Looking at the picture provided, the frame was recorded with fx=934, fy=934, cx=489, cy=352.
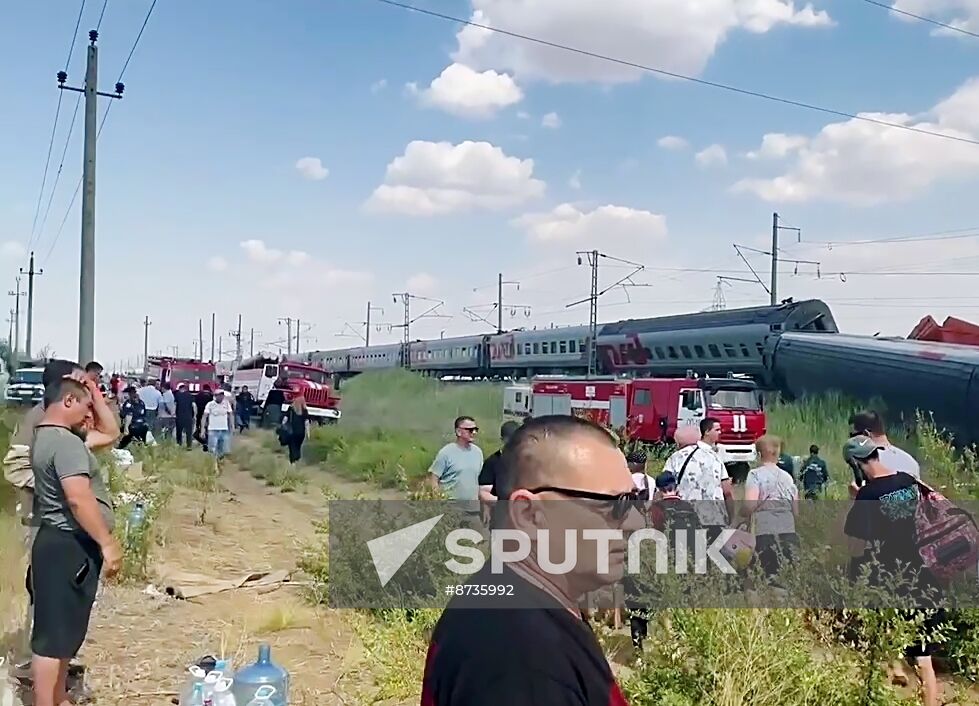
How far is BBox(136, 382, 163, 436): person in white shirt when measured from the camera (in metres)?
19.0

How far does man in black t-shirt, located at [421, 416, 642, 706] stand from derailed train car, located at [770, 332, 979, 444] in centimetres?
1400

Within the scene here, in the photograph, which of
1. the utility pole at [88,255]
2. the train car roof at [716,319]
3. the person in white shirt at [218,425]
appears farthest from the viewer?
the train car roof at [716,319]

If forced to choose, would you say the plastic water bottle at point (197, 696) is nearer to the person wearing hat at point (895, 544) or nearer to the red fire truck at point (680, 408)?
the person wearing hat at point (895, 544)

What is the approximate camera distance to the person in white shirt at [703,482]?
686 centimetres

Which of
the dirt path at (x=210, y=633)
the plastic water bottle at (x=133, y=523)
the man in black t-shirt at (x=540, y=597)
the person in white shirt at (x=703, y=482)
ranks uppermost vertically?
the man in black t-shirt at (x=540, y=597)

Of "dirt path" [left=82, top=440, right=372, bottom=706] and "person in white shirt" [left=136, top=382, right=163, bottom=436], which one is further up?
"person in white shirt" [left=136, top=382, right=163, bottom=436]

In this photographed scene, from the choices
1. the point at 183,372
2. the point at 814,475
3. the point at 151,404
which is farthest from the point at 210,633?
the point at 183,372

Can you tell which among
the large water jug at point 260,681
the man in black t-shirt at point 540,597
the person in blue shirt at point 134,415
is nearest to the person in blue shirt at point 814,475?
the large water jug at point 260,681

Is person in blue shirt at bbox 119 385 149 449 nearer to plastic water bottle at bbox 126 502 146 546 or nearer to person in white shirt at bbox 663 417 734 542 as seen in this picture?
plastic water bottle at bbox 126 502 146 546

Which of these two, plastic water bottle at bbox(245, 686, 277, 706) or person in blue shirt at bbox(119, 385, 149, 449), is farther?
person in blue shirt at bbox(119, 385, 149, 449)

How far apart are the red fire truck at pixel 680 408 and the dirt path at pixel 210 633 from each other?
7849 mm

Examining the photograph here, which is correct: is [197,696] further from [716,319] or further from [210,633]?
[716,319]

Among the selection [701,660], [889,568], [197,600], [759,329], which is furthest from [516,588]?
[759,329]

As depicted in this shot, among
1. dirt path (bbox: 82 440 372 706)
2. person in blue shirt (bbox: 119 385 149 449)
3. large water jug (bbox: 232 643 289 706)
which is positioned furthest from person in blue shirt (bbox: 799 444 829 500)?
person in blue shirt (bbox: 119 385 149 449)
